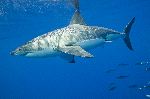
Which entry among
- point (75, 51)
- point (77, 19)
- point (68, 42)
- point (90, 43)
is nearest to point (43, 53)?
point (68, 42)

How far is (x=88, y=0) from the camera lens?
92.8 feet

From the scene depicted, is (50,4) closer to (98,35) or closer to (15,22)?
(15,22)

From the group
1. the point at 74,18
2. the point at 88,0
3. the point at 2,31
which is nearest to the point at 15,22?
the point at 2,31

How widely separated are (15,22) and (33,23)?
3900 mm

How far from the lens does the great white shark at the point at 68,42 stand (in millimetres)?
7172

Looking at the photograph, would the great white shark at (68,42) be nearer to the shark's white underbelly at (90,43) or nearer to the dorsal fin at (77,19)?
the shark's white underbelly at (90,43)

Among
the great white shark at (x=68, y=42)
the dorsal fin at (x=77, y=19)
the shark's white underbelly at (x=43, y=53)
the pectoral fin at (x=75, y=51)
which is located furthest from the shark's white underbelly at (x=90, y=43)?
the dorsal fin at (x=77, y=19)

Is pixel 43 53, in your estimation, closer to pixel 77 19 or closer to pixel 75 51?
pixel 75 51

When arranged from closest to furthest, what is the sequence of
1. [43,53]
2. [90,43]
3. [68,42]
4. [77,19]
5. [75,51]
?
[75,51] → [43,53] → [68,42] → [90,43] → [77,19]

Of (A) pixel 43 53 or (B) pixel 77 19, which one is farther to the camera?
(B) pixel 77 19

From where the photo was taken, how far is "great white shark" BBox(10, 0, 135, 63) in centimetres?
717

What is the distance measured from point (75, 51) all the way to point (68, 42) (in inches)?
29.0

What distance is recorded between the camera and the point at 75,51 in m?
6.73

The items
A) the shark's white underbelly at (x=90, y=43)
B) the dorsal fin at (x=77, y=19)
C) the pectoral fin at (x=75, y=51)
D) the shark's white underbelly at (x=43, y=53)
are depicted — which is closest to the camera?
the pectoral fin at (x=75, y=51)
